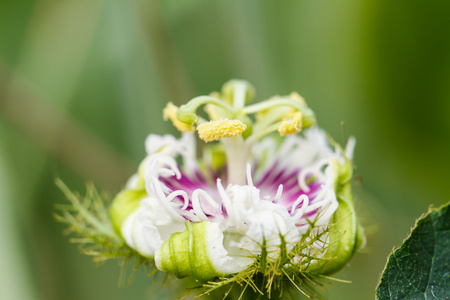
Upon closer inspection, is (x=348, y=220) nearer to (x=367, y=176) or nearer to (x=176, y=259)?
(x=176, y=259)

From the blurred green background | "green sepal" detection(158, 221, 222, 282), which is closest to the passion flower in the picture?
"green sepal" detection(158, 221, 222, 282)

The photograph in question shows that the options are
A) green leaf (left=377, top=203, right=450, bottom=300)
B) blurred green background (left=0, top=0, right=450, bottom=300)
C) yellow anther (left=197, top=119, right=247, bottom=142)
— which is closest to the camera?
green leaf (left=377, top=203, right=450, bottom=300)

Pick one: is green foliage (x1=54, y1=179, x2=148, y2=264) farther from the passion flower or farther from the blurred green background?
the blurred green background

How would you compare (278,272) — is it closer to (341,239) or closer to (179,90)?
(341,239)

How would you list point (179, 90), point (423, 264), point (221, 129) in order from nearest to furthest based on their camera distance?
1. point (423, 264)
2. point (221, 129)
3. point (179, 90)

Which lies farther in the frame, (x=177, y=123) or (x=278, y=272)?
(x=177, y=123)

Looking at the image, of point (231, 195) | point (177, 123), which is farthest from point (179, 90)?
point (231, 195)

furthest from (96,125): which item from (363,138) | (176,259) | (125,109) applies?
(176,259)
